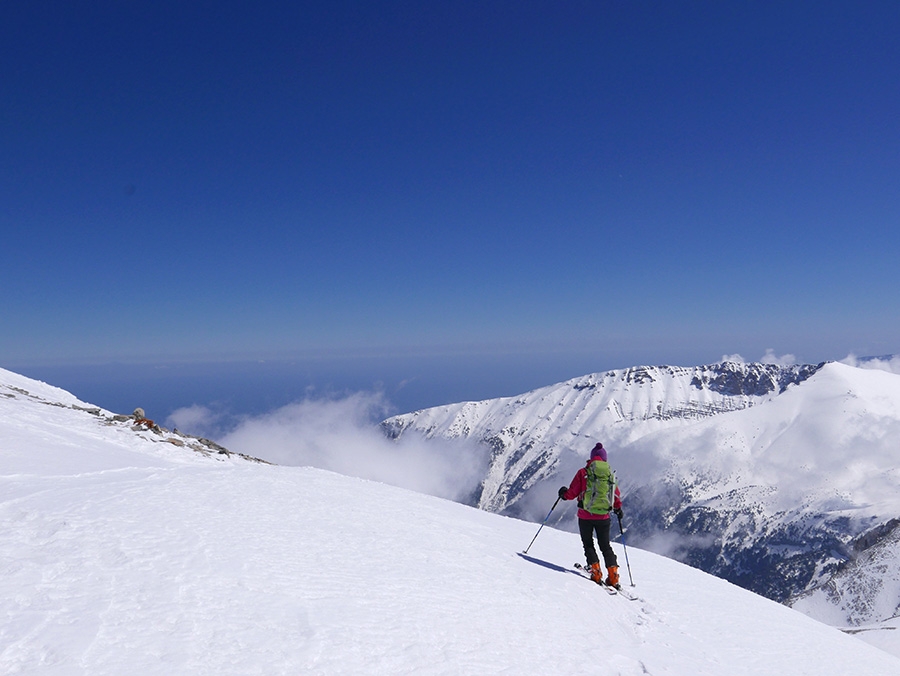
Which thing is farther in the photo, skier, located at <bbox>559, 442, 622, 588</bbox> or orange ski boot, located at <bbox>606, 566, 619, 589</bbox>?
skier, located at <bbox>559, 442, 622, 588</bbox>

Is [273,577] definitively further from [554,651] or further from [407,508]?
[407,508]

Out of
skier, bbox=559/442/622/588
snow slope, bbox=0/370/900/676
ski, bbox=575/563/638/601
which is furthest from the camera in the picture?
skier, bbox=559/442/622/588

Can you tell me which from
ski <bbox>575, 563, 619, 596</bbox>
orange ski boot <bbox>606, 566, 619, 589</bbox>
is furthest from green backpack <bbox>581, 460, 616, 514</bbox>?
ski <bbox>575, 563, 619, 596</bbox>

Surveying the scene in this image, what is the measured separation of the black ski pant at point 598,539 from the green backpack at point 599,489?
0.96ft

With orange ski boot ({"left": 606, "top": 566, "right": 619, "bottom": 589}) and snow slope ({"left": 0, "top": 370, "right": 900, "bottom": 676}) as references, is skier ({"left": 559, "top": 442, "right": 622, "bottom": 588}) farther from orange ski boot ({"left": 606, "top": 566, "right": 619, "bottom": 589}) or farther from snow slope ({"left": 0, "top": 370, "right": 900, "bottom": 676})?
snow slope ({"left": 0, "top": 370, "right": 900, "bottom": 676})

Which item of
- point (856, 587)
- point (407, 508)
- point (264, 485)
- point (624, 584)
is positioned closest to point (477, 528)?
point (407, 508)

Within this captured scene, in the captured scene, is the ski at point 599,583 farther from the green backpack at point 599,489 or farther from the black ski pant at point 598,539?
the green backpack at point 599,489

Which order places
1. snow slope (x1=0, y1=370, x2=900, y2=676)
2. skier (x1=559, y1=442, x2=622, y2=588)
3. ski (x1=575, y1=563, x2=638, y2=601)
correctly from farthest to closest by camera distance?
1. skier (x1=559, y1=442, x2=622, y2=588)
2. ski (x1=575, y1=563, x2=638, y2=601)
3. snow slope (x1=0, y1=370, x2=900, y2=676)

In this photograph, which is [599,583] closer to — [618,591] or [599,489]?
[618,591]

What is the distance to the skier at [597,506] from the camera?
11414 millimetres

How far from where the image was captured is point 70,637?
17.7 ft

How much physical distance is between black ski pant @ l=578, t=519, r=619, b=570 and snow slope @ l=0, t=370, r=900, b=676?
26.8 inches

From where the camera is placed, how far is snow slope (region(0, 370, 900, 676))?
18.7 ft

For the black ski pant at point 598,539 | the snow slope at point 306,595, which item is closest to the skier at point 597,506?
the black ski pant at point 598,539
